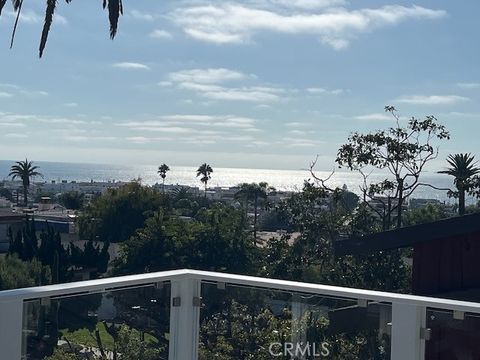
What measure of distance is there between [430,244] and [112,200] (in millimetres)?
38256

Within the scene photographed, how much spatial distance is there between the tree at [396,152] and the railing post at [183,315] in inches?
514

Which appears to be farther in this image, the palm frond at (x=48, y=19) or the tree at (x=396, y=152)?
Answer: the tree at (x=396, y=152)

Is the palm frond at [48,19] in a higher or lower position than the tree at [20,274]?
higher

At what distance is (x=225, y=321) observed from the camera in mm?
3945

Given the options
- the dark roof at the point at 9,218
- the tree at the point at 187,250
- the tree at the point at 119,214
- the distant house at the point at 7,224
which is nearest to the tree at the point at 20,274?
the tree at the point at 187,250

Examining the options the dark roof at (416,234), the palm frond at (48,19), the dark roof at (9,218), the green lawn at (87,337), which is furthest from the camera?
the dark roof at (9,218)

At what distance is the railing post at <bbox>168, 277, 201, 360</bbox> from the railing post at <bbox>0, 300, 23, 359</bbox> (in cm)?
94

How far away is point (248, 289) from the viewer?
3.80 metres

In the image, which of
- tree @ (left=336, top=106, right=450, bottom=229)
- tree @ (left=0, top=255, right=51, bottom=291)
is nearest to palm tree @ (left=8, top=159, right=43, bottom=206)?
tree @ (left=0, top=255, right=51, bottom=291)

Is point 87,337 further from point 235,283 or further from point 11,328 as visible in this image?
point 235,283

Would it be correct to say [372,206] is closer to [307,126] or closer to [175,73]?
[175,73]

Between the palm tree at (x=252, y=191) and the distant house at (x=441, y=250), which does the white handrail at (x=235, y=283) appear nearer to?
the distant house at (x=441, y=250)

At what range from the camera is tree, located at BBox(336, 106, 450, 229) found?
16594 millimetres

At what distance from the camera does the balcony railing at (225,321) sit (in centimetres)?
332
